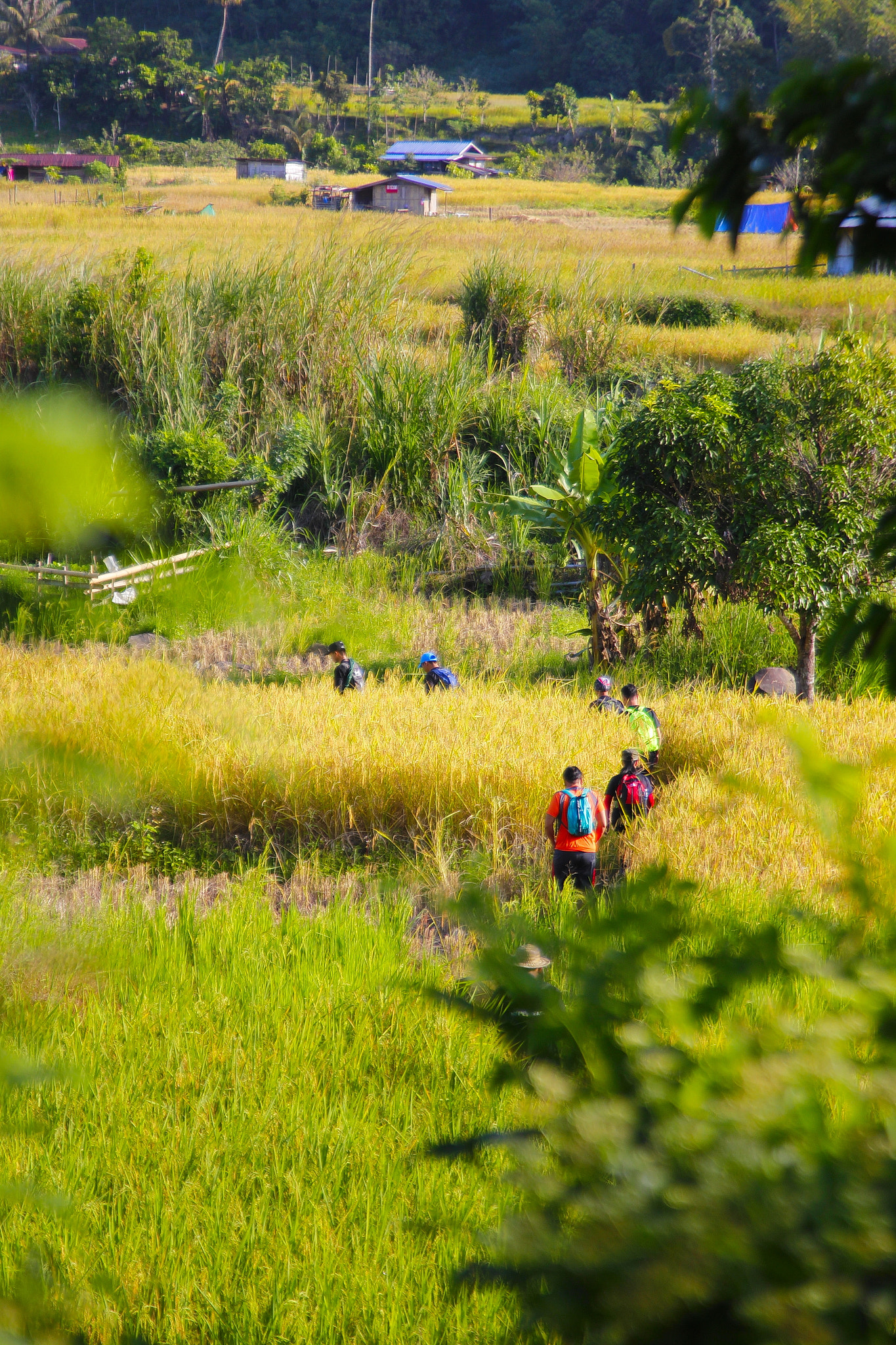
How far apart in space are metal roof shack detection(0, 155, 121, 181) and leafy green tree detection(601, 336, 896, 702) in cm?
4757

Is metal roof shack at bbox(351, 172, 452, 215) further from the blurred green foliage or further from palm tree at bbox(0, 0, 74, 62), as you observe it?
the blurred green foliage

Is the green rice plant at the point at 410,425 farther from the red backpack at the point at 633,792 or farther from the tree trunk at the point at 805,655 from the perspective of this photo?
the red backpack at the point at 633,792

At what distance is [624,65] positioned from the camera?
237 ft

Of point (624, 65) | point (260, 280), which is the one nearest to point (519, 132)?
point (624, 65)

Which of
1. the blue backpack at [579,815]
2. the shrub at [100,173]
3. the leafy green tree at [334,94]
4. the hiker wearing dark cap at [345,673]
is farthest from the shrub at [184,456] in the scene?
the leafy green tree at [334,94]

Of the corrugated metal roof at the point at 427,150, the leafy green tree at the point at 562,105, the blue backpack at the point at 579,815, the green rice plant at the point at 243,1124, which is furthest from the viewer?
the leafy green tree at the point at 562,105

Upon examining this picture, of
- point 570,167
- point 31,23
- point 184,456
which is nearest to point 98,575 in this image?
point 184,456

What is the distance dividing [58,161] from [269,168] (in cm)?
1114

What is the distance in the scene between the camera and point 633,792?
226 inches

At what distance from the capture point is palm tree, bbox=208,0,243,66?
257ft

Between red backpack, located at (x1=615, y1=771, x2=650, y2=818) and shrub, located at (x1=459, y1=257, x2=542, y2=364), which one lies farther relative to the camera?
shrub, located at (x1=459, y1=257, x2=542, y2=364)

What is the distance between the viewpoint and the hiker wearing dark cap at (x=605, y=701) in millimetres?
7125

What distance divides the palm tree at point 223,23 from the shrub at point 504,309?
74.4 m

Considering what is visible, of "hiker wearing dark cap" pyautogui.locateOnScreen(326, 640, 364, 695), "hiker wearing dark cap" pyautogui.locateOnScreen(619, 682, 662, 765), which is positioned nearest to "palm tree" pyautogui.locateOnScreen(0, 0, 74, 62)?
"hiker wearing dark cap" pyautogui.locateOnScreen(326, 640, 364, 695)
